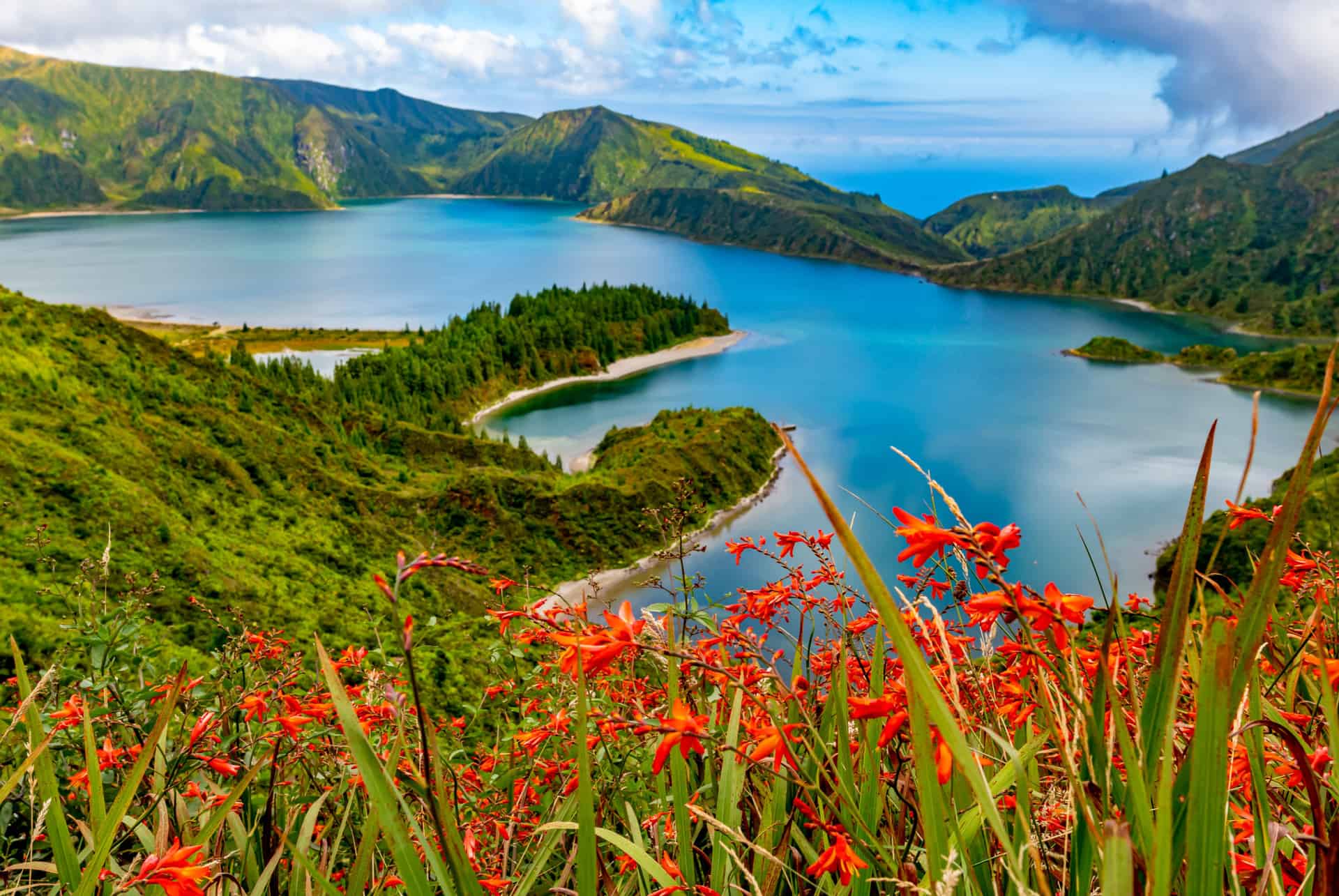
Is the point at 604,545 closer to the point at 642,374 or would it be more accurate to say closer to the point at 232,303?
the point at 642,374

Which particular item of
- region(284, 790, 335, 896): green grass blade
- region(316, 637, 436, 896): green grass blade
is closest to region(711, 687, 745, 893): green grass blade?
region(316, 637, 436, 896): green grass blade

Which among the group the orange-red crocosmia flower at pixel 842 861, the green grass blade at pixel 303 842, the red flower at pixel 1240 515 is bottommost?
the green grass blade at pixel 303 842

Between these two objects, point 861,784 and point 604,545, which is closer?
point 861,784

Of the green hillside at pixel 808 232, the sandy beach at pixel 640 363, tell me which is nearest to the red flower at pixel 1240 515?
the sandy beach at pixel 640 363

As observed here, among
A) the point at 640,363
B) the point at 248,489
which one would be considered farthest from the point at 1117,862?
the point at 640,363

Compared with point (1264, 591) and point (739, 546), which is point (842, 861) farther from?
point (739, 546)

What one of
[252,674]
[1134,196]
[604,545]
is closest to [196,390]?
[604,545]

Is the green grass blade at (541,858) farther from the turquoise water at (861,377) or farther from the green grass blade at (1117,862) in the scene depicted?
the turquoise water at (861,377)
